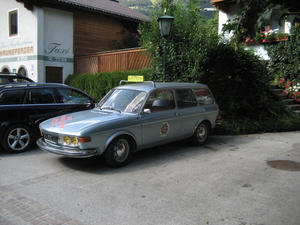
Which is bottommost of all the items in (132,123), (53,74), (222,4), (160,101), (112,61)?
(132,123)

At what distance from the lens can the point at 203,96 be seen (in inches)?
314

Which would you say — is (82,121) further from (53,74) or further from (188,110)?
(53,74)

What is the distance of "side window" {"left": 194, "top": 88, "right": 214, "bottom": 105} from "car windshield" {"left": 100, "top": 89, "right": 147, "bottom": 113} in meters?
1.77

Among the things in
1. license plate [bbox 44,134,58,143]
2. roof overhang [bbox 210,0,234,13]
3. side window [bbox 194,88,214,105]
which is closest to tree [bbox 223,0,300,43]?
side window [bbox 194,88,214,105]

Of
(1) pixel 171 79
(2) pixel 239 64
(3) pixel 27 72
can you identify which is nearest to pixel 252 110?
(2) pixel 239 64

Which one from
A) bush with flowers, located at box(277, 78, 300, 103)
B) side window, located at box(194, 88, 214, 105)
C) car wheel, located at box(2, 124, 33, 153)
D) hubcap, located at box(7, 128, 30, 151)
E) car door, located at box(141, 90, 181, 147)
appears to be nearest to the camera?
car door, located at box(141, 90, 181, 147)

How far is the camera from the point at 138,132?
6.16m

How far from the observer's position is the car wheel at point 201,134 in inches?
304

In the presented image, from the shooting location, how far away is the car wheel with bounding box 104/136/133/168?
5.74m

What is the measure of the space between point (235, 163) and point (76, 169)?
322 cm

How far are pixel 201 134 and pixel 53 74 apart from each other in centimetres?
1285

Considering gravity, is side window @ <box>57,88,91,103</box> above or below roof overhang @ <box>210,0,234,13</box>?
below

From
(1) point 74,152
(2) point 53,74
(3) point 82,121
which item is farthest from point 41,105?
(2) point 53,74

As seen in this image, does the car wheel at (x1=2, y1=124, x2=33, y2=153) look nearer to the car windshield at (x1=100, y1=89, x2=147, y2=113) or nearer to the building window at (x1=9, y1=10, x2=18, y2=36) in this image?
the car windshield at (x1=100, y1=89, x2=147, y2=113)
